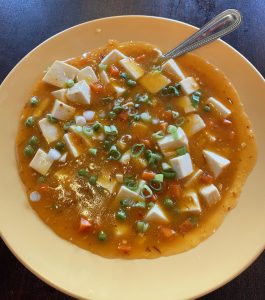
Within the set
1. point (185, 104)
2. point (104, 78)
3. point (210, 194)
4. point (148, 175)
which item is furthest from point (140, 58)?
point (210, 194)

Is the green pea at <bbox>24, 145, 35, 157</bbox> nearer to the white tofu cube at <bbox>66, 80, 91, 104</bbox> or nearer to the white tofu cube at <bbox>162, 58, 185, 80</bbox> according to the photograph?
the white tofu cube at <bbox>66, 80, 91, 104</bbox>

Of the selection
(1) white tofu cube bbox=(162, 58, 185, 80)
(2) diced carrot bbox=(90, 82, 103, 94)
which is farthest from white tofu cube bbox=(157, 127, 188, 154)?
(2) diced carrot bbox=(90, 82, 103, 94)

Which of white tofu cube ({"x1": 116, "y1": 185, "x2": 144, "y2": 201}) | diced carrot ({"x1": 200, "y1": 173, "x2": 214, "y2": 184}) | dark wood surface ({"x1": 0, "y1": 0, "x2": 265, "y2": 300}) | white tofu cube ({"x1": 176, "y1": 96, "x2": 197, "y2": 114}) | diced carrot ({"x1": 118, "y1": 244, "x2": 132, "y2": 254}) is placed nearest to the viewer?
diced carrot ({"x1": 118, "y1": 244, "x2": 132, "y2": 254})

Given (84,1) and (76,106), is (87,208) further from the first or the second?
(84,1)

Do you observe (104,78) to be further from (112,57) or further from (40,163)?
(40,163)

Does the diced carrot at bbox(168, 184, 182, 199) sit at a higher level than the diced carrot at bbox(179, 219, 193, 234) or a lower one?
higher

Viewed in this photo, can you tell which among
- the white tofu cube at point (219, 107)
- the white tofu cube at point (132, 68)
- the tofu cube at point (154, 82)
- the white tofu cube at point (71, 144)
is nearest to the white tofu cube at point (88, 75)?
the white tofu cube at point (132, 68)
